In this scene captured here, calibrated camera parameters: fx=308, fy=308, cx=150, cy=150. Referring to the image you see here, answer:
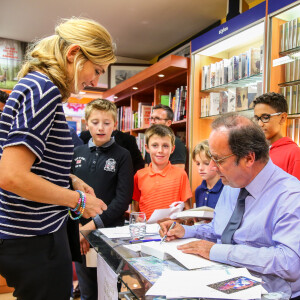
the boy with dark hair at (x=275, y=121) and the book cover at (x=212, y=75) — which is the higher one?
the book cover at (x=212, y=75)

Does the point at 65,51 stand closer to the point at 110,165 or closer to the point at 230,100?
the point at 110,165

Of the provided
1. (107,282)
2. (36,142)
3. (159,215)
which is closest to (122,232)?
(159,215)

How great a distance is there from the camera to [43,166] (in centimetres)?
100

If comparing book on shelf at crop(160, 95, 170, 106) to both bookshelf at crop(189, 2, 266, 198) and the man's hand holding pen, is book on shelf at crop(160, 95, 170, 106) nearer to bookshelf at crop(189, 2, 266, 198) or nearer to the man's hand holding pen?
bookshelf at crop(189, 2, 266, 198)

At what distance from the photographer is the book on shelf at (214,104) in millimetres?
3402

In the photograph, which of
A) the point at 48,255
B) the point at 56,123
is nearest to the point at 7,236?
the point at 48,255

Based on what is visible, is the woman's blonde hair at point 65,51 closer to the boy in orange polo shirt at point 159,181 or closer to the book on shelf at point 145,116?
the boy in orange polo shirt at point 159,181

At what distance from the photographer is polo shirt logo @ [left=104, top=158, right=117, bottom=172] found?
209cm

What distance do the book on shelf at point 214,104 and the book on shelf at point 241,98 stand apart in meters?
0.29

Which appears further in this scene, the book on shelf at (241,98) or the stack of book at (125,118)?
the stack of book at (125,118)

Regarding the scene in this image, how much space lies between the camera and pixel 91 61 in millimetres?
1138

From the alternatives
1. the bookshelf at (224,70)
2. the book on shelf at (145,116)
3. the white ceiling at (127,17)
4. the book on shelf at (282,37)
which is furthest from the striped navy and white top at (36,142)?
the book on shelf at (145,116)

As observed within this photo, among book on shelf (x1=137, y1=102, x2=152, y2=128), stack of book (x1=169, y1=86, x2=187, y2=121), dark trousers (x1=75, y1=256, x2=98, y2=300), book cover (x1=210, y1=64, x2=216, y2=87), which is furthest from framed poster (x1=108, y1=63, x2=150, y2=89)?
dark trousers (x1=75, y1=256, x2=98, y2=300)

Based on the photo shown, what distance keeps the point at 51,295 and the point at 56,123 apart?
571mm
